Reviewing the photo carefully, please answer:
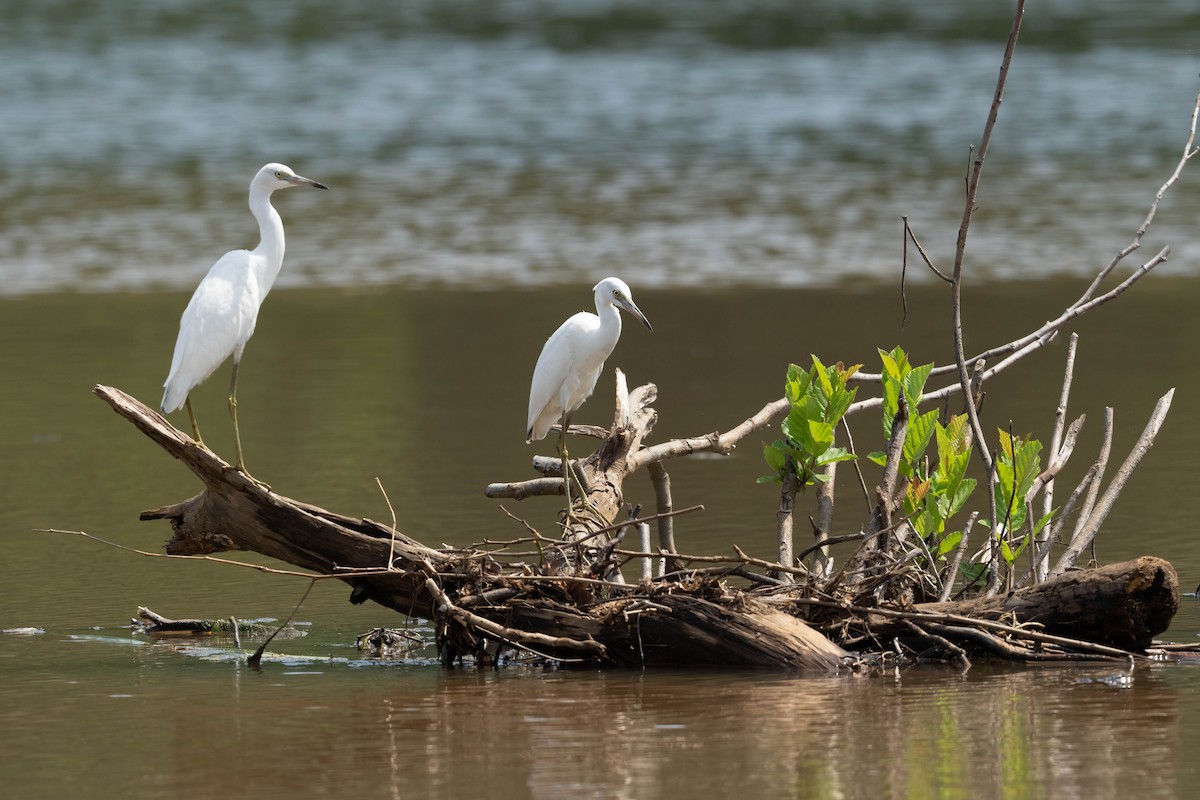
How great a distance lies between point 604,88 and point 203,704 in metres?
24.9

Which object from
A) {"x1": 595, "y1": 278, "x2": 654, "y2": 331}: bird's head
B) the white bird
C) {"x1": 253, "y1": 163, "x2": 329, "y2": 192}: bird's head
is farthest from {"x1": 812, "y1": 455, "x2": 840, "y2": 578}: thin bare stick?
{"x1": 253, "y1": 163, "x2": 329, "y2": 192}: bird's head

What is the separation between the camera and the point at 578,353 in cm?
762

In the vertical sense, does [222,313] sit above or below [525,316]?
below

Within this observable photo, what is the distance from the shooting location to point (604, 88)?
30.1m

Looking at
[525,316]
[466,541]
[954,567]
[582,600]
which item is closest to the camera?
[582,600]

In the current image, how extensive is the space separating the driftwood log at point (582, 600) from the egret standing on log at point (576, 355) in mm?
953

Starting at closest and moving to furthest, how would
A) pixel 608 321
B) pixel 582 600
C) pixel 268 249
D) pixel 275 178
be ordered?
pixel 582 600 < pixel 608 321 < pixel 268 249 < pixel 275 178

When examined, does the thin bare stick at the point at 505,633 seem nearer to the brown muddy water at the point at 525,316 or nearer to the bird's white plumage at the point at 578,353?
the brown muddy water at the point at 525,316

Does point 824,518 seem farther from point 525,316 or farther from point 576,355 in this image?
point 525,316

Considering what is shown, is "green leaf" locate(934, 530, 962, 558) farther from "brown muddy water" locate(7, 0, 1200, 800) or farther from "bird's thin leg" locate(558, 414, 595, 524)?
"bird's thin leg" locate(558, 414, 595, 524)

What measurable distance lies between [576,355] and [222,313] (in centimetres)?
157

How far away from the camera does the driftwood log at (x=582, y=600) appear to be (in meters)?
6.20

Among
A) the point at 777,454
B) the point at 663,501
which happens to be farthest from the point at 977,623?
the point at 663,501

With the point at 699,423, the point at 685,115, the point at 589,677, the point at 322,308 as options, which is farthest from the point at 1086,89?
the point at 589,677
